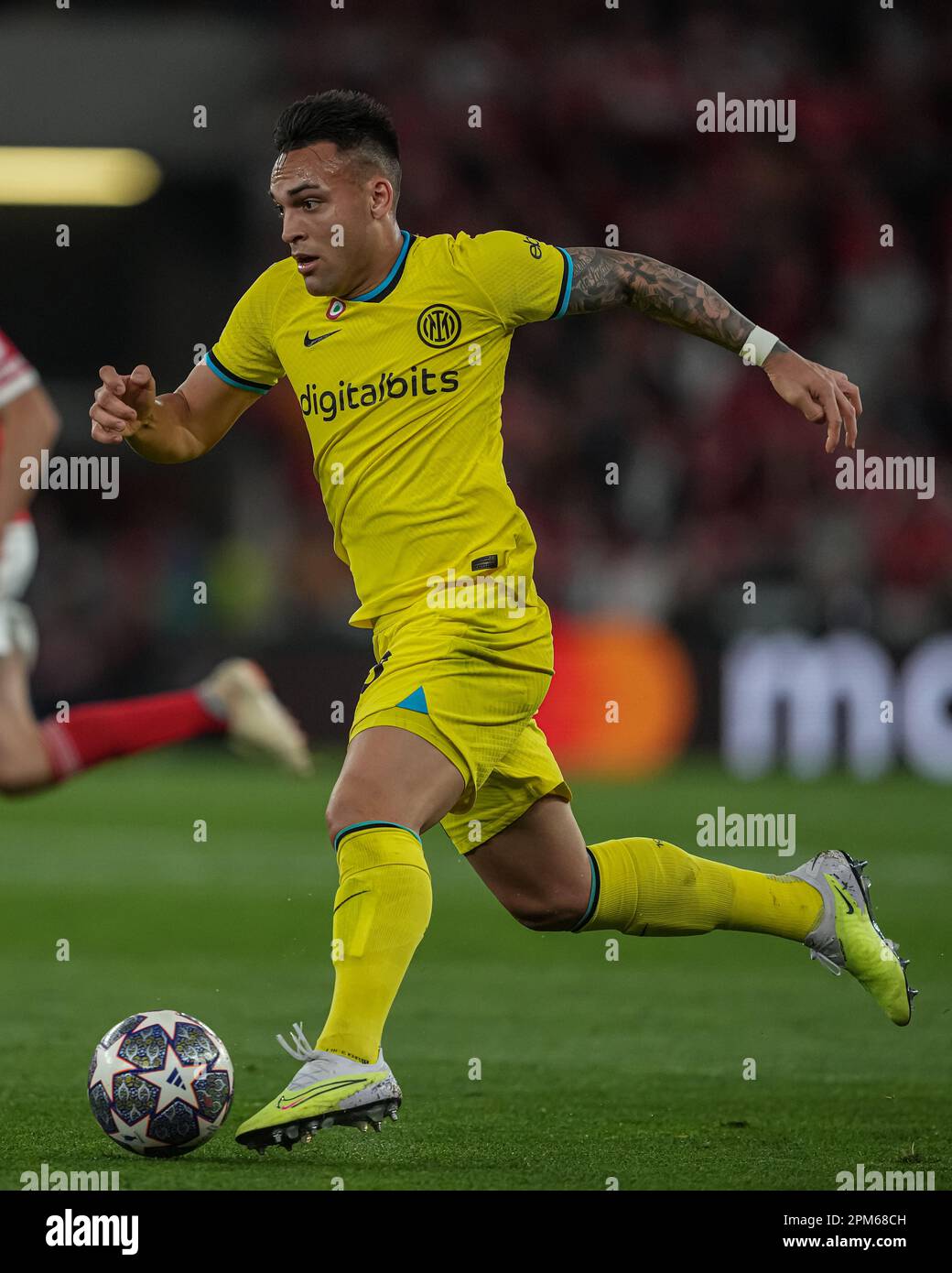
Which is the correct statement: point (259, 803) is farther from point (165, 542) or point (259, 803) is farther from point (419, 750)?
point (419, 750)

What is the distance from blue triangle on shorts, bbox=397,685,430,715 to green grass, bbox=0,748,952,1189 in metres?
0.91

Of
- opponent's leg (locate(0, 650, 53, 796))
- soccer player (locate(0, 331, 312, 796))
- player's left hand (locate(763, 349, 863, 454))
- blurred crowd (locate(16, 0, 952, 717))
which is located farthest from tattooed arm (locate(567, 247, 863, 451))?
blurred crowd (locate(16, 0, 952, 717))

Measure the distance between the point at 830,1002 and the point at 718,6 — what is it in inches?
534

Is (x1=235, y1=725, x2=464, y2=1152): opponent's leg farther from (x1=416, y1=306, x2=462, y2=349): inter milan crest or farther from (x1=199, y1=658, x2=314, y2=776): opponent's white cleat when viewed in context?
(x1=199, y1=658, x2=314, y2=776): opponent's white cleat

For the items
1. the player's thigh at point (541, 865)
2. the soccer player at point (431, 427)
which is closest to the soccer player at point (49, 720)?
the soccer player at point (431, 427)

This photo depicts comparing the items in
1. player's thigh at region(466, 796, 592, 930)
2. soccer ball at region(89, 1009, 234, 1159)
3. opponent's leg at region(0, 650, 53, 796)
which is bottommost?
soccer ball at region(89, 1009, 234, 1159)

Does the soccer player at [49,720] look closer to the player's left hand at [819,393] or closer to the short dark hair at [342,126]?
the short dark hair at [342,126]

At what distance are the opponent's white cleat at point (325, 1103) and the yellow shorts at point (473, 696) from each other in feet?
2.21

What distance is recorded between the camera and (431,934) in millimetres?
8086

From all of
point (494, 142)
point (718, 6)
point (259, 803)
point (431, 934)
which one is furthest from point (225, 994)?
point (718, 6)

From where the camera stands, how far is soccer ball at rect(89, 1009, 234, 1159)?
13.4ft

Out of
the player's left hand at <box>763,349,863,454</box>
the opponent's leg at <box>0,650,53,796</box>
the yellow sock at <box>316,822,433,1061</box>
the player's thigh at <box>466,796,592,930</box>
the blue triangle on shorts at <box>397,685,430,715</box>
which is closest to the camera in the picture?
the yellow sock at <box>316,822,433,1061</box>

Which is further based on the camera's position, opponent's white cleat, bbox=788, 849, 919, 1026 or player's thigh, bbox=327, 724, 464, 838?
opponent's white cleat, bbox=788, 849, 919, 1026

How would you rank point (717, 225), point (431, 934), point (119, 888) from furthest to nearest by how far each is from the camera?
point (717, 225) < point (119, 888) < point (431, 934)
